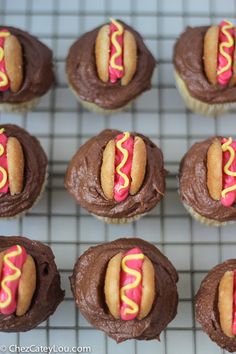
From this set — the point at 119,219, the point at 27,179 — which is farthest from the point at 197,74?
the point at 27,179

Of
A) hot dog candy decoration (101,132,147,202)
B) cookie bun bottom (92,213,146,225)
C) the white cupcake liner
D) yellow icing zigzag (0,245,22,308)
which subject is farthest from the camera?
the white cupcake liner

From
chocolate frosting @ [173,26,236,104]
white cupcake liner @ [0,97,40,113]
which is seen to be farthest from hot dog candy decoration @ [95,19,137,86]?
white cupcake liner @ [0,97,40,113]

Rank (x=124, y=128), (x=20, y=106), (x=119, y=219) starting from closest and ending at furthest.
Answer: (x=119, y=219)
(x=20, y=106)
(x=124, y=128)

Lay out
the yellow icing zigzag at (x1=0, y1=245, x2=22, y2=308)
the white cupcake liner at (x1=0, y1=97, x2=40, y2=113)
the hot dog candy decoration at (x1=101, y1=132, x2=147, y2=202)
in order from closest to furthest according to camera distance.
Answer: the yellow icing zigzag at (x1=0, y1=245, x2=22, y2=308), the hot dog candy decoration at (x1=101, y1=132, x2=147, y2=202), the white cupcake liner at (x1=0, y1=97, x2=40, y2=113)

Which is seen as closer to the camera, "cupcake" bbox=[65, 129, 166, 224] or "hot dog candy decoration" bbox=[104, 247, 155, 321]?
"hot dog candy decoration" bbox=[104, 247, 155, 321]

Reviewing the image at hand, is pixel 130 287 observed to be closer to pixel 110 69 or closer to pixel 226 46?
pixel 110 69

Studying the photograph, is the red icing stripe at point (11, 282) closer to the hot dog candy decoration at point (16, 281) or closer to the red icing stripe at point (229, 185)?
the hot dog candy decoration at point (16, 281)

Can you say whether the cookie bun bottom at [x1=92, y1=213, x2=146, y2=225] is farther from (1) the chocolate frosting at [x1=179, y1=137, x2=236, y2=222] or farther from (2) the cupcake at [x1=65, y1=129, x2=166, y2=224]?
(1) the chocolate frosting at [x1=179, y1=137, x2=236, y2=222]

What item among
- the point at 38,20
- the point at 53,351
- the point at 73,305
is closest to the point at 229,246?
the point at 73,305
